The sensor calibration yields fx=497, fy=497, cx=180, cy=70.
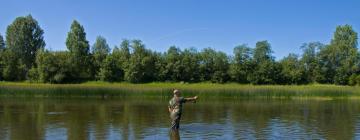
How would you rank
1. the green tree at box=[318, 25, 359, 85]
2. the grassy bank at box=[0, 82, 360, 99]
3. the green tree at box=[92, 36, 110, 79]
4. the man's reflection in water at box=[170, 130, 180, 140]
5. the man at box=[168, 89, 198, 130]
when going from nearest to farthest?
the man's reflection in water at box=[170, 130, 180, 140], the man at box=[168, 89, 198, 130], the grassy bank at box=[0, 82, 360, 99], the green tree at box=[92, 36, 110, 79], the green tree at box=[318, 25, 359, 85]

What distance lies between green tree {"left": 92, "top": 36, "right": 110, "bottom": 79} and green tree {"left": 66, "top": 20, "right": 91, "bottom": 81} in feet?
5.55

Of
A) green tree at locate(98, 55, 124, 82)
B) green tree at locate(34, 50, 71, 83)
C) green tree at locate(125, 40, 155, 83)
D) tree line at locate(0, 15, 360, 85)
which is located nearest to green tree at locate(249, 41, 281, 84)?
tree line at locate(0, 15, 360, 85)

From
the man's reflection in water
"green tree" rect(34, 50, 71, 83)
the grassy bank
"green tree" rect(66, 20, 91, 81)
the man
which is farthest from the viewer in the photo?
"green tree" rect(66, 20, 91, 81)

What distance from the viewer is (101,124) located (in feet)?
76.9

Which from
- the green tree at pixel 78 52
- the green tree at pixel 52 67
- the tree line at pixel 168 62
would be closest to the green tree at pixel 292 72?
the tree line at pixel 168 62

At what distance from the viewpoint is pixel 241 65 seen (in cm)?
10531

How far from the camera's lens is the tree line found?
319 ft

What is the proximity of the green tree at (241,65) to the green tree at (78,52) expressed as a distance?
A: 98.0 ft

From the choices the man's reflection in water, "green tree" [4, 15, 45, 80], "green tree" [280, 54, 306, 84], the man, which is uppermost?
"green tree" [4, 15, 45, 80]

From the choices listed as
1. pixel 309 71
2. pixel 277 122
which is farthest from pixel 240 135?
pixel 309 71


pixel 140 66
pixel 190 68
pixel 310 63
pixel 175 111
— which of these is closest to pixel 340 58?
pixel 310 63

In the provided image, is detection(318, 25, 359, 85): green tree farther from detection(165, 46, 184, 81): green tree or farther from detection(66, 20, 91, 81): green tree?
detection(66, 20, 91, 81): green tree

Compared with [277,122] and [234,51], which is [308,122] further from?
[234,51]

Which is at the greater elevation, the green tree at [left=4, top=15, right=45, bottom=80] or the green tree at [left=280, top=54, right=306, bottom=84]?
the green tree at [left=4, top=15, right=45, bottom=80]
